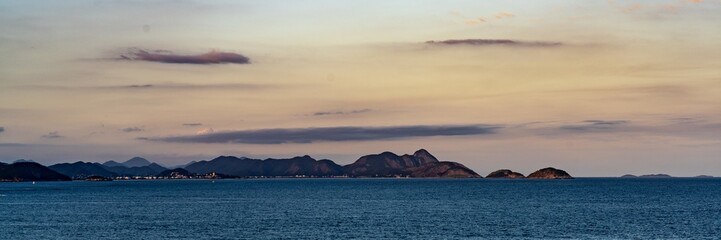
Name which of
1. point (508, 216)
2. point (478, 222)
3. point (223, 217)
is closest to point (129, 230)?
point (223, 217)

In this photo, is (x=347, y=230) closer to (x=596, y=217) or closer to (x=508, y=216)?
(x=508, y=216)

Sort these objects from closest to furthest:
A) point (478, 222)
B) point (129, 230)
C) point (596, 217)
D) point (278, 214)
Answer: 1. point (129, 230)
2. point (478, 222)
3. point (596, 217)
4. point (278, 214)

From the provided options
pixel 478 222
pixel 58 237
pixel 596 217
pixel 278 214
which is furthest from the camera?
pixel 278 214

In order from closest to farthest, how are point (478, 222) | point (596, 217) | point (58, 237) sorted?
point (58, 237) → point (478, 222) → point (596, 217)

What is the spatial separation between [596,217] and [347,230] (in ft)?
152

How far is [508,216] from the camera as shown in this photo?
132000 millimetres

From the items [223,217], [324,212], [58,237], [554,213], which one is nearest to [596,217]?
[554,213]

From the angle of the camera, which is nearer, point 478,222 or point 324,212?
point 478,222

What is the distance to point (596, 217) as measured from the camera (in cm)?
13050

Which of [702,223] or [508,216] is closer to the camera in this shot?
[702,223]

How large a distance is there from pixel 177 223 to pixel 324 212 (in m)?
32.0

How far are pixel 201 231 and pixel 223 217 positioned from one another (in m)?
25.1

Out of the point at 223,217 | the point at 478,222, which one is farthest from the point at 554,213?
the point at 223,217

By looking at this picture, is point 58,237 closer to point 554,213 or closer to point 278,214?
point 278,214
